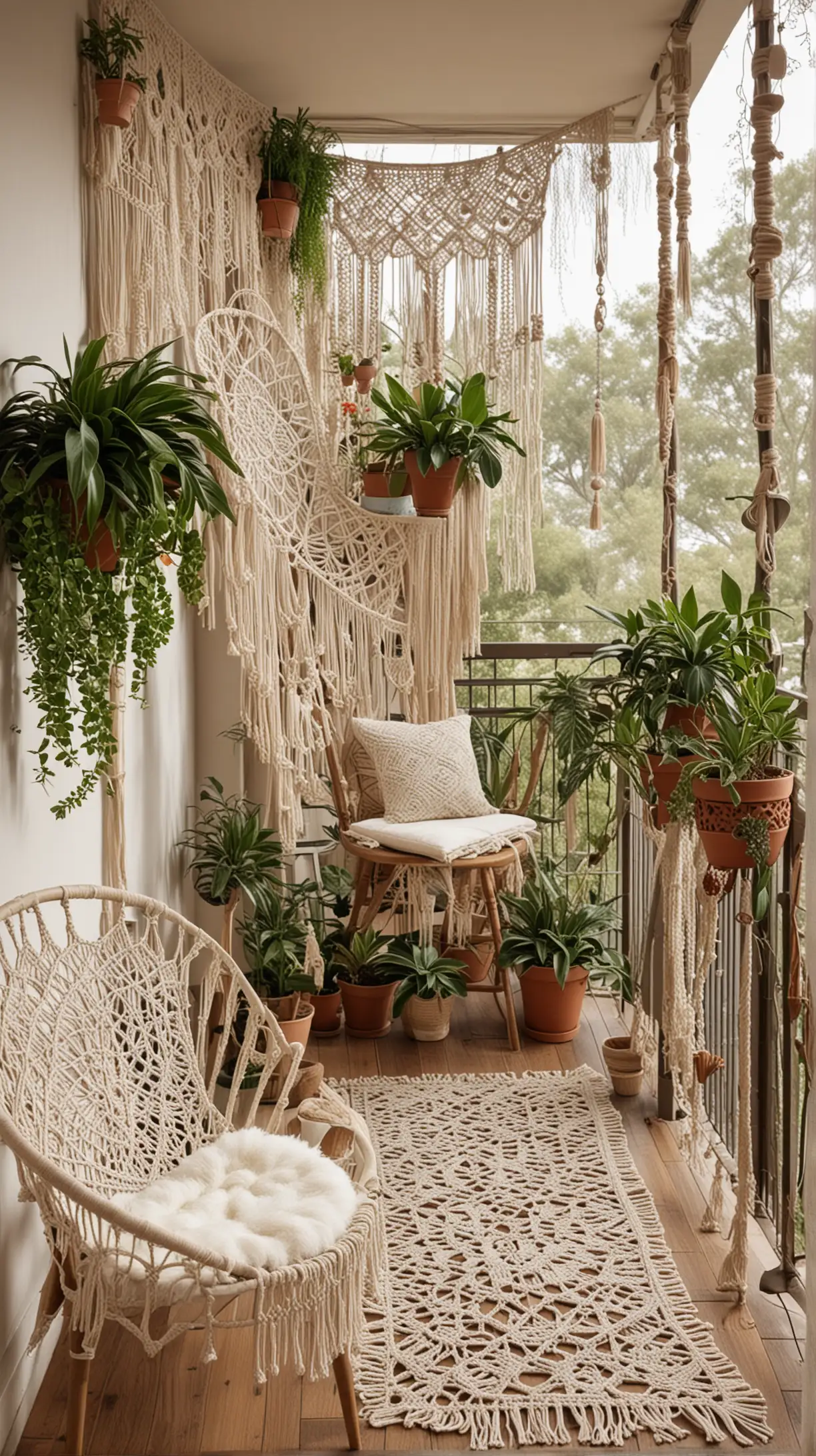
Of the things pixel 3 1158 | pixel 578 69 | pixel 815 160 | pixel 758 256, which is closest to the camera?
pixel 815 160

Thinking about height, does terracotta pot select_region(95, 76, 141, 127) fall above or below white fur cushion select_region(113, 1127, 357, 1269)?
above

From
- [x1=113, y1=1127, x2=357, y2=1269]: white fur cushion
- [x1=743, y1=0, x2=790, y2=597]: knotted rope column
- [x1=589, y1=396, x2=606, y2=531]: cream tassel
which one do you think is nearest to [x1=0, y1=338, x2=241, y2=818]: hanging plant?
[x1=113, y1=1127, x2=357, y2=1269]: white fur cushion

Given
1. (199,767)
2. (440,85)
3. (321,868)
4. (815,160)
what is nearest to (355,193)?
(440,85)

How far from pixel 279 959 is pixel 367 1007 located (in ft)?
1.13

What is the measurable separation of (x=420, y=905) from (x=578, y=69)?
86.2 inches

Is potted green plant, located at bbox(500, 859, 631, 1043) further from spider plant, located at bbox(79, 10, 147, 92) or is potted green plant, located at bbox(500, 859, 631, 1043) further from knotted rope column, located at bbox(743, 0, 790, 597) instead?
spider plant, located at bbox(79, 10, 147, 92)

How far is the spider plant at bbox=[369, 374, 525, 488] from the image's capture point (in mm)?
3225

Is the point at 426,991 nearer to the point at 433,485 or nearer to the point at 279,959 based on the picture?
the point at 279,959

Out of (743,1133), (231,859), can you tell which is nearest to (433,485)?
(231,859)

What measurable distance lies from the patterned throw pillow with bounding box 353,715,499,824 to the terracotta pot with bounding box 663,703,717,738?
1.01m

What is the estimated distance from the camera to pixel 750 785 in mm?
2074

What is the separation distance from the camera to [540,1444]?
1.87 meters

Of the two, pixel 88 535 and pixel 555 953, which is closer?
pixel 88 535

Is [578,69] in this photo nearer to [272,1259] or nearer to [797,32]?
[797,32]
